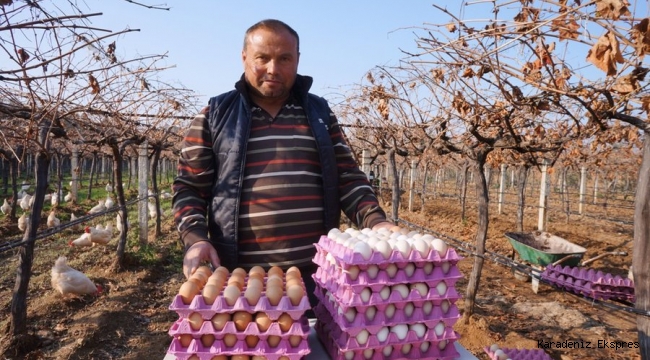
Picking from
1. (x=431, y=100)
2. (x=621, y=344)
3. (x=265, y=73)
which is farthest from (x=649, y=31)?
(x=621, y=344)

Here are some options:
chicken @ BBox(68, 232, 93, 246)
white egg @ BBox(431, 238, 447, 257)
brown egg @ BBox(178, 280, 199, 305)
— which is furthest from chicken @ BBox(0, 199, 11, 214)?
white egg @ BBox(431, 238, 447, 257)

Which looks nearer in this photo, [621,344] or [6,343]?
[6,343]

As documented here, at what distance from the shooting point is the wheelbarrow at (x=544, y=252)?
8345 millimetres

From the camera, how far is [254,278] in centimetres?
148

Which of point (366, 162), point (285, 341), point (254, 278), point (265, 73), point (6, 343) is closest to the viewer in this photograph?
point (285, 341)

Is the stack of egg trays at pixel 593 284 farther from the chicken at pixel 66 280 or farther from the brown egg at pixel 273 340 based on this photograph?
the chicken at pixel 66 280

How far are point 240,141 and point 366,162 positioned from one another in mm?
8817

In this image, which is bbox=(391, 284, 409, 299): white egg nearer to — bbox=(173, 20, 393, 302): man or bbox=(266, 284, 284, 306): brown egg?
bbox=(266, 284, 284, 306): brown egg

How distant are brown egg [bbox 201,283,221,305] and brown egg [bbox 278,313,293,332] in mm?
213

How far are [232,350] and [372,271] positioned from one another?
504mm

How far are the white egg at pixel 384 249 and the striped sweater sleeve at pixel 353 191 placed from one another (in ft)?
1.86

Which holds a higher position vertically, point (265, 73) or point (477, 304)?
point (265, 73)

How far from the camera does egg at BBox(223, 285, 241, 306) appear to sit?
128 cm

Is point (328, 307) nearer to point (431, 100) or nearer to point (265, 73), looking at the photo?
point (265, 73)
